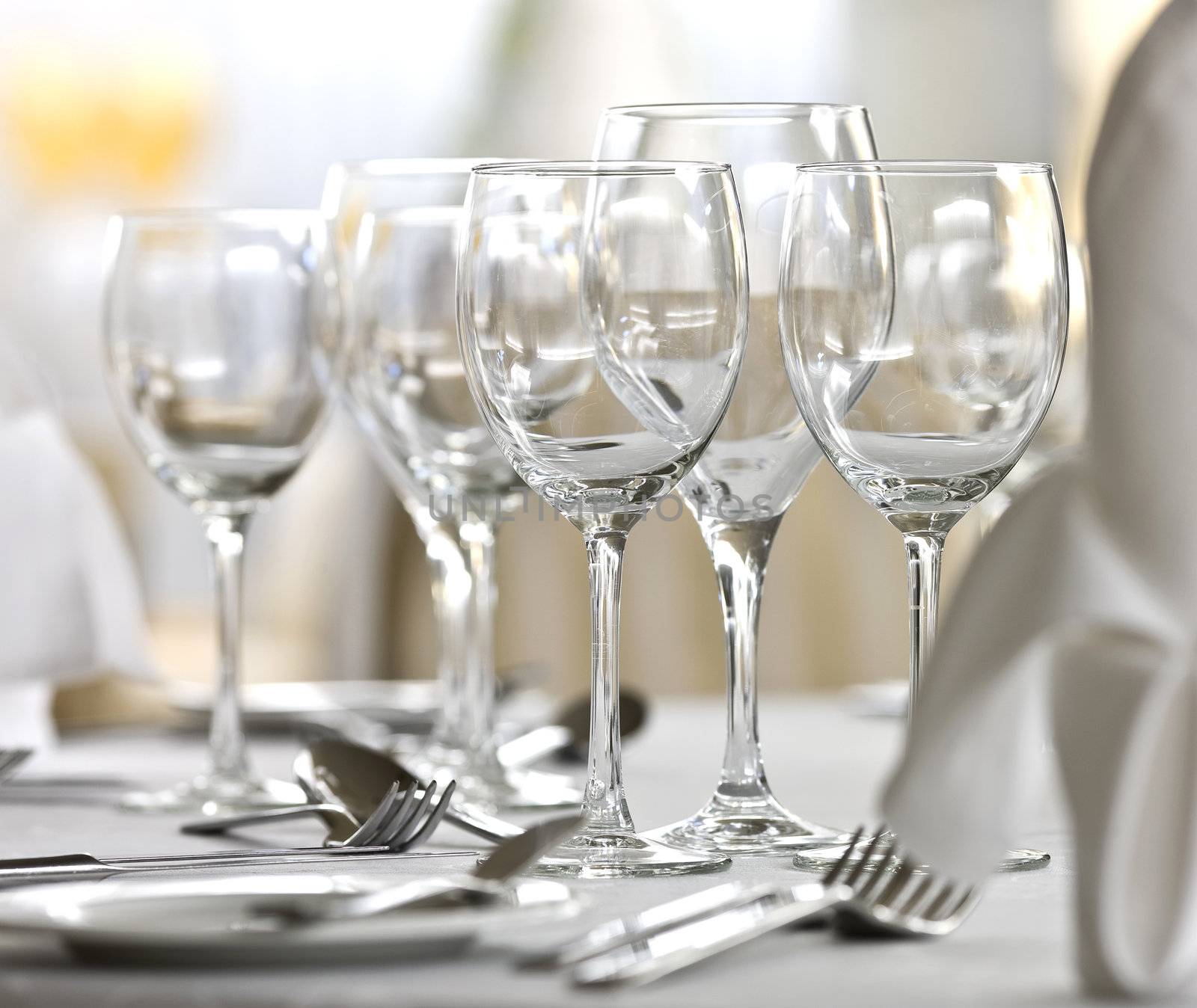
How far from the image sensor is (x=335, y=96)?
19.2 feet

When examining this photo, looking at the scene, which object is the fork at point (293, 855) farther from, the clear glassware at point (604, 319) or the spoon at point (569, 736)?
the spoon at point (569, 736)

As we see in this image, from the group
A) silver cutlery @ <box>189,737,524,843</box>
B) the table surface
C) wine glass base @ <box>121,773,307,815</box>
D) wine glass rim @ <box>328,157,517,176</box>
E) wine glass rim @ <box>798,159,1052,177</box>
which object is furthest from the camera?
wine glass rim @ <box>328,157,517,176</box>

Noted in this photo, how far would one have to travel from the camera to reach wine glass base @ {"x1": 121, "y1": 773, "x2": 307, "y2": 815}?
83 centimetres

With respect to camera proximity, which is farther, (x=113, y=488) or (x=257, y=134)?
(x=257, y=134)

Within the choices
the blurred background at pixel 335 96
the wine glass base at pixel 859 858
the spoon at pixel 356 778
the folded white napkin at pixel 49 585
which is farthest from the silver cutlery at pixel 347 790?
the blurred background at pixel 335 96

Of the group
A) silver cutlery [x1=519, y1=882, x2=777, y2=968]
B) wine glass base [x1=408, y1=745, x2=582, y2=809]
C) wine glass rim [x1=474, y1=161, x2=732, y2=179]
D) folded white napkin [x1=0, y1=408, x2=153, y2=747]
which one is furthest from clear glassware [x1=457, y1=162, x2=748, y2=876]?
folded white napkin [x1=0, y1=408, x2=153, y2=747]

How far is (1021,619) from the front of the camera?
0.47m

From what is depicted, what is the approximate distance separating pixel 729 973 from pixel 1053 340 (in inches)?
10.0

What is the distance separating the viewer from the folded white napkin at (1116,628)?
458 millimetres

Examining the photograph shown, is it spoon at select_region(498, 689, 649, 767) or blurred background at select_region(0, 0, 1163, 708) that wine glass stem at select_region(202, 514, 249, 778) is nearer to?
spoon at select_region(498, 689, 649, 767)

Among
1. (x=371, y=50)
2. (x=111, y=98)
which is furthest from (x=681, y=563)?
Result: (x=371, y=50)

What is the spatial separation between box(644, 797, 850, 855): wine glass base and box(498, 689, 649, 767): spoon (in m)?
0.25

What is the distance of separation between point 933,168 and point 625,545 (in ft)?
0.71

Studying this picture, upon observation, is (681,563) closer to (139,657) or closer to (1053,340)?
(139,657)
